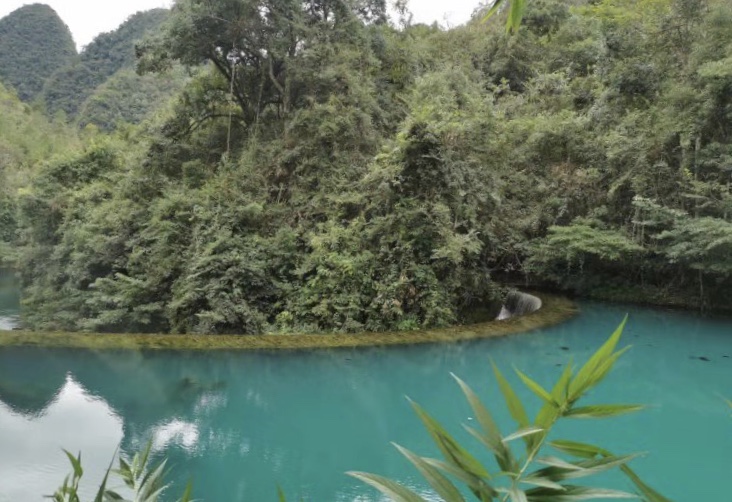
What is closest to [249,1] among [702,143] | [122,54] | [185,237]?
[185,237]

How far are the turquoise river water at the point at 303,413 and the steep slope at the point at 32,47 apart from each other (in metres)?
36.4

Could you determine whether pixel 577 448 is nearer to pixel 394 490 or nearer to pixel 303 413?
pixel 394 490

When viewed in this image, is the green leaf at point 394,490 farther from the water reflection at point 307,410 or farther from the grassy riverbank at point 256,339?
the grassy riverbank at point 256,339

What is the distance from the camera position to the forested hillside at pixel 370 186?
22.4 feet

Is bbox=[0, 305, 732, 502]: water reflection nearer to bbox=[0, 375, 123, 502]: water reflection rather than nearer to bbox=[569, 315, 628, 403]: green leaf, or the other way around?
bbox=[0, 375, 123, 502]: water reflection

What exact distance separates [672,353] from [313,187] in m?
5.33

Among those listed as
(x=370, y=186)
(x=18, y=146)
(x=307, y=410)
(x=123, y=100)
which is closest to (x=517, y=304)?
(x=370, y=186)

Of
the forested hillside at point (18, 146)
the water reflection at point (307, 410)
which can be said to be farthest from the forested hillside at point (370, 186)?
the forested hillside at point (18, 146)

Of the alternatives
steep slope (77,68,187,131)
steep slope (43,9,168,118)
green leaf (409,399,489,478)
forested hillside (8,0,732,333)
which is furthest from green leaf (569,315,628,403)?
steep slope (43,9,168,118)

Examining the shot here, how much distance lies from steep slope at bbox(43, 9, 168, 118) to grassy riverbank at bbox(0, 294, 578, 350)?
89.7 ft

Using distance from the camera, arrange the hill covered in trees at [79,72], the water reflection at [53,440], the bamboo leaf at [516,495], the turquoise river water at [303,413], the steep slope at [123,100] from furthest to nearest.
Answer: the hill covered in trees at [79,72] < the steep slope at [123,100] < the turquoise river water at [303,413] < the water reflection at [53,440] < the bamboo leaf at [516,495]

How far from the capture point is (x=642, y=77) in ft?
28.7

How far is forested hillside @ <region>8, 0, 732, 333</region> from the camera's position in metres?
6.82

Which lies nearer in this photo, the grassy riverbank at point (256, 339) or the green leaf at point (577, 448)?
the green leaf at point (577, 448)
